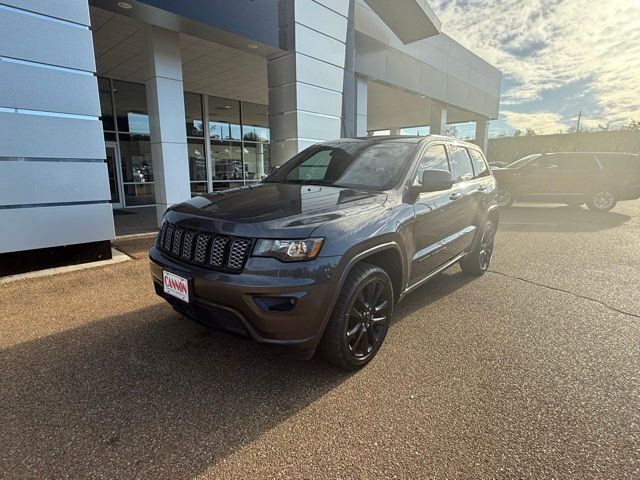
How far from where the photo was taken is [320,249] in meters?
2.31

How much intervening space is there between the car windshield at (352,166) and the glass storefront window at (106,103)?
11.0 metres

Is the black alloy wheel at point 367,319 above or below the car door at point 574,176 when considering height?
below

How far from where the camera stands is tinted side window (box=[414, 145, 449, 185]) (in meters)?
3.39

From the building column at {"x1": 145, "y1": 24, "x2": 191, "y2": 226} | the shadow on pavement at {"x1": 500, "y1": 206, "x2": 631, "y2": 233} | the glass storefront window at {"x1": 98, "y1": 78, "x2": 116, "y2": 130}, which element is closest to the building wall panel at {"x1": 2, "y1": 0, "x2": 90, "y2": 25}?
the building column at {"x1": 145, "y1": 24, "x2": 191, "y2": 226}

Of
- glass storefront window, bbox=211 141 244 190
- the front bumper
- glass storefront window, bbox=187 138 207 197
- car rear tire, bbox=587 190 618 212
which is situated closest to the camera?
the front bumper

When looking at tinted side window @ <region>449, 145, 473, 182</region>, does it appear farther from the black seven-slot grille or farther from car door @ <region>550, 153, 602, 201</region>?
car door @ <region>550, 153, 602, 201</region>

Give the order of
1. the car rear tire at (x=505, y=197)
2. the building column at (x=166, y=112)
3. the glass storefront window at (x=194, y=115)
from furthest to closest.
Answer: the glass storefront window at (x=194, y=115) → the car rear tire at (x=505, y=197) → the building column at (x=166, y=112)

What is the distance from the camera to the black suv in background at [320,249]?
225cm

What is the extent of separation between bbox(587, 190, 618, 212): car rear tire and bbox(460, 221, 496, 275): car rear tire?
815 cm

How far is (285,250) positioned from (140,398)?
4.48 feet

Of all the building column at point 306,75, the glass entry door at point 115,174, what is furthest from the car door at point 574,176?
the glass entry door at point 115,174

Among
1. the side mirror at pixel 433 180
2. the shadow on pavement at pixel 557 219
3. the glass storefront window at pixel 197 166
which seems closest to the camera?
the side mirror at pixel 433 180

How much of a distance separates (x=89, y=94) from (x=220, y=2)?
126 inches

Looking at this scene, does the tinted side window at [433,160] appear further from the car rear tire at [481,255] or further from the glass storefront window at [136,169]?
the glass storefront window at [136,169]
